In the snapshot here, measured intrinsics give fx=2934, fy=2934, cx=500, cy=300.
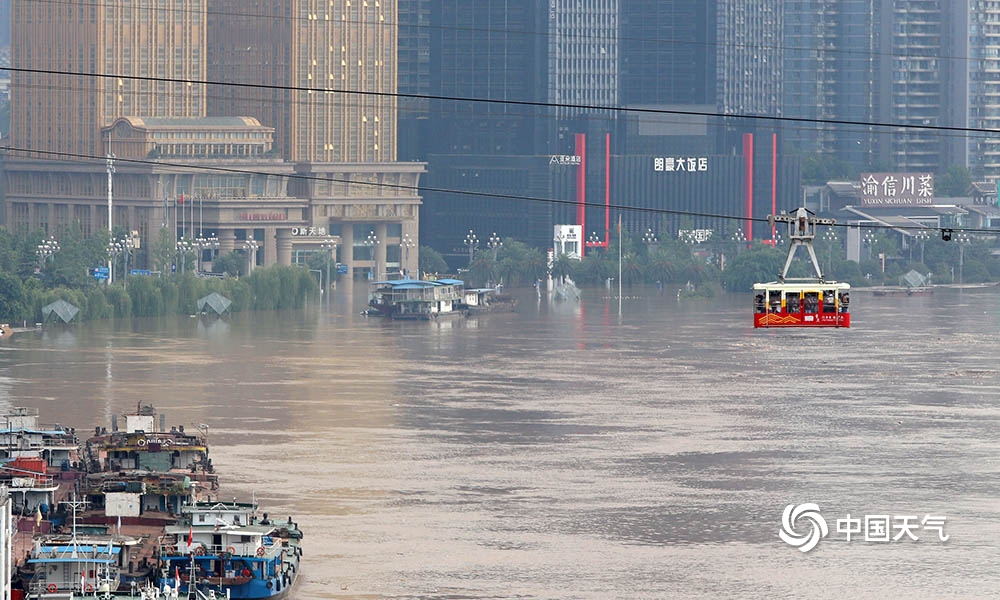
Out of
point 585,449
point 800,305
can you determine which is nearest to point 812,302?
point 800,305

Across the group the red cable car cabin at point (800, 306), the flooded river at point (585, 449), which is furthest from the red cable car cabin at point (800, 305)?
the flooded river at point (585, 449)

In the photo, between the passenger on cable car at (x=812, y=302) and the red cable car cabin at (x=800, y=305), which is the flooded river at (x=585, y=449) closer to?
the red cable car cabin at (x=800, y=305)

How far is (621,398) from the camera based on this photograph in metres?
150

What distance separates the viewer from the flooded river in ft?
312

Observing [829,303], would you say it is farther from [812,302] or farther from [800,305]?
[800,305]

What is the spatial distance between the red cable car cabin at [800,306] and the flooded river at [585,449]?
59.2ft

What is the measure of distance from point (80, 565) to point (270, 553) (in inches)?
281

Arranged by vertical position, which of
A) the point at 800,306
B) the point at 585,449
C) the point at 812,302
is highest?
the point at 812,302

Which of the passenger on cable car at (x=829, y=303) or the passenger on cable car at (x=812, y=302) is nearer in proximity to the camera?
the passenger on cable car at (x=829, y=303)

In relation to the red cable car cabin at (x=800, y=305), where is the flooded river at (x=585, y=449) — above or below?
below

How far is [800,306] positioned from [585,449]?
52216mm

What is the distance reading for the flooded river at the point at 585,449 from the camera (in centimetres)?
9501

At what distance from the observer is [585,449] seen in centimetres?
12619

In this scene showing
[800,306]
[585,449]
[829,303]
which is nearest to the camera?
[829,303]
